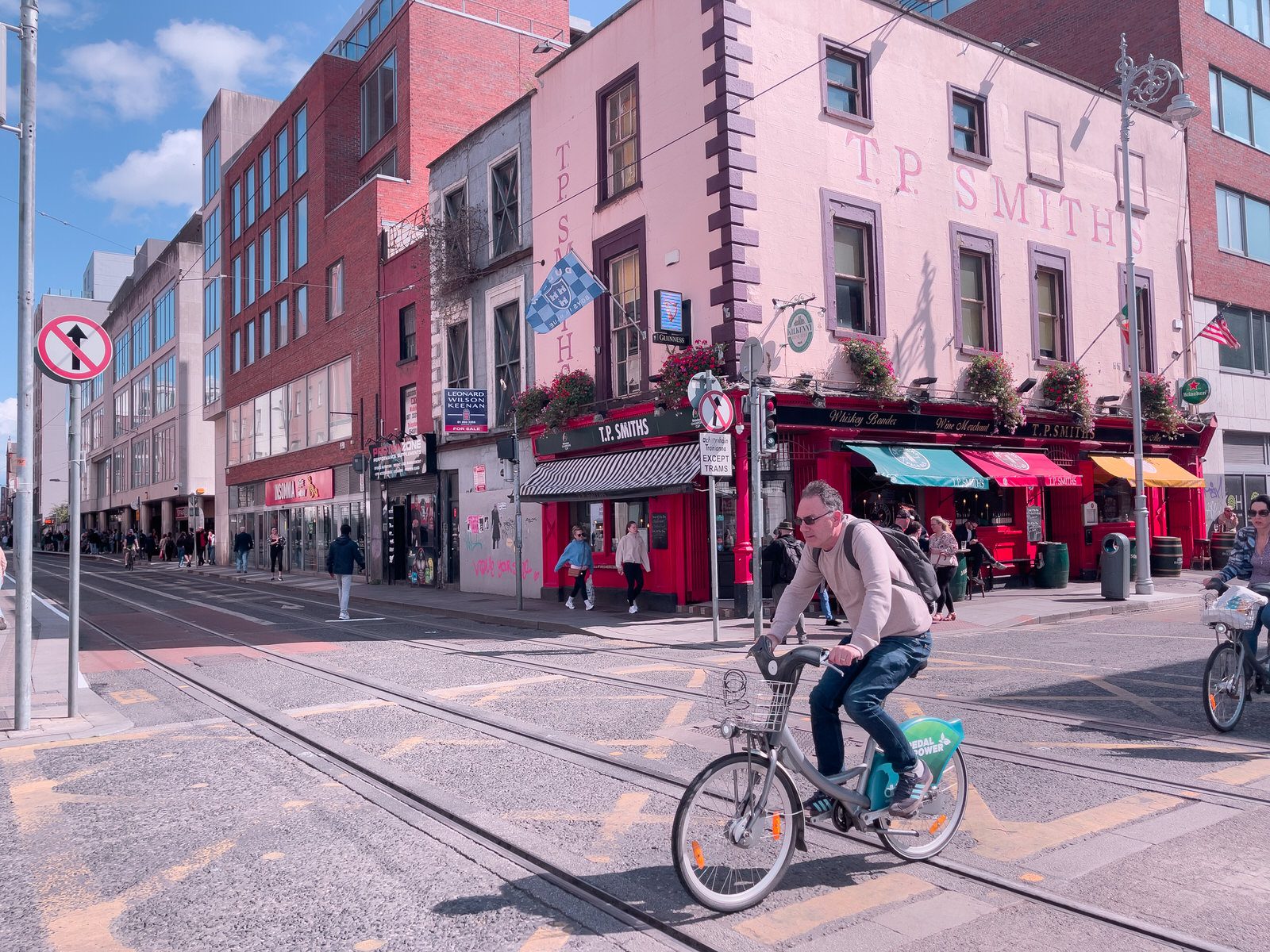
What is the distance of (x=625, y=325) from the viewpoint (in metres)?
18.5

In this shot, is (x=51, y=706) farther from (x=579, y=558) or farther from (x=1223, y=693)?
(x=579, y=558)

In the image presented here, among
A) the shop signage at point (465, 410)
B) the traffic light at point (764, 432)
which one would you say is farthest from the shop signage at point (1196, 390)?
the shop signage at point (465, 410)

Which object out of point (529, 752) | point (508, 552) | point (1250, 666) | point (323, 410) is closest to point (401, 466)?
point (508, 552)

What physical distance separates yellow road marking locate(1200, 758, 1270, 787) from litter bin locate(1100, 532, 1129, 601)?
443 inches

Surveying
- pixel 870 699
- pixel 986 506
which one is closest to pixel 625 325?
pixel 986 506

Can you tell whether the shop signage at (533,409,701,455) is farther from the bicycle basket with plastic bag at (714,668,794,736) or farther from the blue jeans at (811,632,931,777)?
the bicycle basket with plastic bag at (714,668,794,736)

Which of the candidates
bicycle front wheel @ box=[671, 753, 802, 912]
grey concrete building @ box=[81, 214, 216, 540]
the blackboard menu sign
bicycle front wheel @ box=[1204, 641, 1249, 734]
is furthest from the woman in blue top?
grey concrete building @ box=[81, 214, 216, 540]

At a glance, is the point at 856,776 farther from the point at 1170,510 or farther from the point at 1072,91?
the point at 1170,510

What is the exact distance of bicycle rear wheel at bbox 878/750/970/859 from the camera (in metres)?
4.52

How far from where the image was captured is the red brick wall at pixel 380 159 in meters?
28.4

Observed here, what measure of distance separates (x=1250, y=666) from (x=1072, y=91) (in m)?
18.4

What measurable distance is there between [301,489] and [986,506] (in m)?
23.7

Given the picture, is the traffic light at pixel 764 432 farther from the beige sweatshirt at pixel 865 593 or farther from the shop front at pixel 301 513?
the shop front at pixel 301 513

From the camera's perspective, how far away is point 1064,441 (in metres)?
21.0
